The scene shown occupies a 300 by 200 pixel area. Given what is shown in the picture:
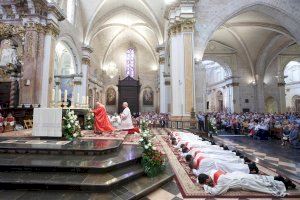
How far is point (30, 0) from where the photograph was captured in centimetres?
1171

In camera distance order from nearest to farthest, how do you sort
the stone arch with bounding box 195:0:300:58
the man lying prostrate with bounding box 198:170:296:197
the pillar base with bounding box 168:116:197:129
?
the man lying prostrate with bounding box 198:170:296:197
the pillar base with bounding box 168:116:197:129
the stone arch with bounding box 195:0:300:58

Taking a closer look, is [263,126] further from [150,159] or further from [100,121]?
[150,159]

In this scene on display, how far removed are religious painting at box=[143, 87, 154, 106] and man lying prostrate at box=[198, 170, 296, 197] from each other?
24.0m

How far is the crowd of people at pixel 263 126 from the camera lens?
29.5 feet

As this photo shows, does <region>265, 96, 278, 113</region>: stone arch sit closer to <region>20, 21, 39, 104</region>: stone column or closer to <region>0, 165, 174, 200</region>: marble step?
<region>20, 21, 39, 104</region>: stone column

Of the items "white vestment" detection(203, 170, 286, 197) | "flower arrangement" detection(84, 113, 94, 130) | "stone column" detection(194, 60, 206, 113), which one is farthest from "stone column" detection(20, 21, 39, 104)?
"white vestment" detection(203, 170, 286, 197)

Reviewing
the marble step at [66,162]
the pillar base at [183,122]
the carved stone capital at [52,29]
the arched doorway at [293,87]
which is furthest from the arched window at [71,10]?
the arched doorway at [293,87]

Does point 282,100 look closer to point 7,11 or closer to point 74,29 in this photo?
point 74,29

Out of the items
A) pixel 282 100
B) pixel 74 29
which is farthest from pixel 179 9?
pixel 282 100

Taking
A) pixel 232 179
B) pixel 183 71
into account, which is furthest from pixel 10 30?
pixel 232 179

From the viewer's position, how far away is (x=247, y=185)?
3682mm

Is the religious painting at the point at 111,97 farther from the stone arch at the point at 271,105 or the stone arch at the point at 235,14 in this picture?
the stone arch at the point at 271,105

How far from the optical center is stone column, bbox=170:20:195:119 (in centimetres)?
1154

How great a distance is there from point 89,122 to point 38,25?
22.5ft
